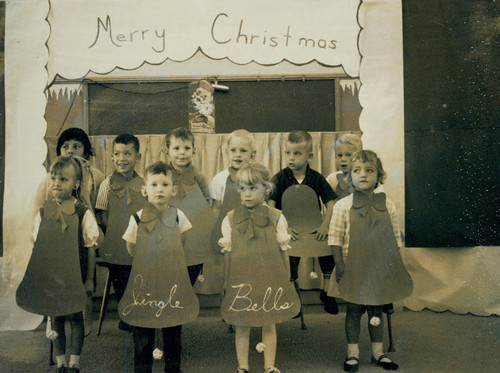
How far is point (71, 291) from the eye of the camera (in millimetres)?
2898

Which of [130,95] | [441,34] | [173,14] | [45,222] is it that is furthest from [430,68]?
[45,222]

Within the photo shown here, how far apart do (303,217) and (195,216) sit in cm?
74

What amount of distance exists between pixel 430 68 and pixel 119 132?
219 centimetres

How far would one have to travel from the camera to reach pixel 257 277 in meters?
2.85

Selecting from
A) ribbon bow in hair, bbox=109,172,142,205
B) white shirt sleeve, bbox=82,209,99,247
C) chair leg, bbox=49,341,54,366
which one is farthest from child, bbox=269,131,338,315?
chair leg, bbox=49,341,54,366

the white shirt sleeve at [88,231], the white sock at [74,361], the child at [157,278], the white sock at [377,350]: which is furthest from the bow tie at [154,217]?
the white sock at [377,350]

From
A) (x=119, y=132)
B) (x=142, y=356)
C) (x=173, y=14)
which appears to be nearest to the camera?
(x=142, y=356)

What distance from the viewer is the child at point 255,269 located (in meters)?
2.81

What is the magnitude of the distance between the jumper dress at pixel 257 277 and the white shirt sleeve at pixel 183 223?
0.28 meters

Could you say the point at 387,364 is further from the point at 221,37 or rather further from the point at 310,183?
the point at 221,37

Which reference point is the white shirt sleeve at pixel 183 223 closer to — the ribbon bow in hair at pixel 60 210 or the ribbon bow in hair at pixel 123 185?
the ribbon bow in hair at pixel 123 185

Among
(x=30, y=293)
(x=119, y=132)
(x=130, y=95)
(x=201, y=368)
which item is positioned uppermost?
(x=130, y=95)

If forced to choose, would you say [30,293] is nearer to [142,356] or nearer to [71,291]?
[71,291]

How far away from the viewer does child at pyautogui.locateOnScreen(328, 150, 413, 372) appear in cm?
296
